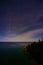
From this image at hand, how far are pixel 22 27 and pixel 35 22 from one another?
20 centimetres

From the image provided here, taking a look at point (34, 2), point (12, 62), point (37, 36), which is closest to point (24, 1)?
point (34, 2)

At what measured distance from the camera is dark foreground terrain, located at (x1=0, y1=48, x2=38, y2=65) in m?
2.01

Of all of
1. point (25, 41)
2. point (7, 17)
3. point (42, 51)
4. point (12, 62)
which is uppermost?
point (7, 17)

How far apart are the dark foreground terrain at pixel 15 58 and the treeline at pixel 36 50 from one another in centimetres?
5

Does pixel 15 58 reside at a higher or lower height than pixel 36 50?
lower

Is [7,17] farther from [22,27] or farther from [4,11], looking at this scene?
[22,27]

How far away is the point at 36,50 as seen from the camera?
2.05m

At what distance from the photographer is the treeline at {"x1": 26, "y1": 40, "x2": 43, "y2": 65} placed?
2.03 metres

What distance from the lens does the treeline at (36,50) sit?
2.03 meters

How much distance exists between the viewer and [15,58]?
2.03 meters

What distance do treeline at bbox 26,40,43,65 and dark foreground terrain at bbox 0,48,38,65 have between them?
2.0 inches

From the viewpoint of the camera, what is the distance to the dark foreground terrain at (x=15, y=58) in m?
2.01

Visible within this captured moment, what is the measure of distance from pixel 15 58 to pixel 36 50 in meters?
0.31

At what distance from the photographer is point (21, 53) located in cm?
205
